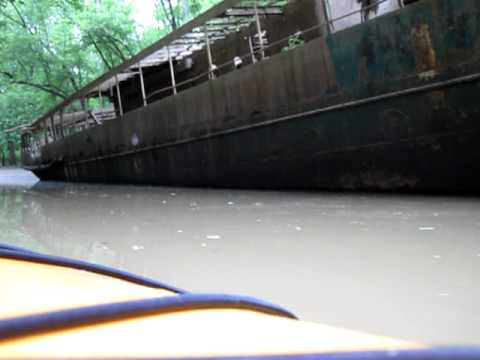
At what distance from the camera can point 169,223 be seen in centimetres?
570

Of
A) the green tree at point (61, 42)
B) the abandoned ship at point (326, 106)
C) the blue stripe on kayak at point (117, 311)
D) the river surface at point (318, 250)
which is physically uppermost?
the green tree at point (61, 42)

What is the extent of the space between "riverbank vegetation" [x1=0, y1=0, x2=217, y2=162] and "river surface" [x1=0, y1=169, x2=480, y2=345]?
1508 centimetres

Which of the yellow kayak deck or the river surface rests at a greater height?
the yellow kayak deck

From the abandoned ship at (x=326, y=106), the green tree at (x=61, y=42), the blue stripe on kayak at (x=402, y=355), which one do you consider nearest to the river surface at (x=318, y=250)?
the abandoned ship at (x=326, y=106)

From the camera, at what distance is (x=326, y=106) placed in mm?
6828

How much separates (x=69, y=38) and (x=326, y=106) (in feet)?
55.6

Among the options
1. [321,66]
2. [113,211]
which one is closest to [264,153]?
[321,66]

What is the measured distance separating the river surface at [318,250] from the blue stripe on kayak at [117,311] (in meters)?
0.55

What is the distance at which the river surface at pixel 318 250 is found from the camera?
2455 mm

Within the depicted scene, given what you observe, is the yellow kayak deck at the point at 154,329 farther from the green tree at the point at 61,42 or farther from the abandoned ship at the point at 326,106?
the green tree at the point at 61,42

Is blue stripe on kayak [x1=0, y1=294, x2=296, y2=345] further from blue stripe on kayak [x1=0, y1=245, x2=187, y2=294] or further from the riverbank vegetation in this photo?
the riverbank vegetation

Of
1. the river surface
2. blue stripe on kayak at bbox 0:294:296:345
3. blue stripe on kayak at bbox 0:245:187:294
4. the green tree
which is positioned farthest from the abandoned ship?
the green tree

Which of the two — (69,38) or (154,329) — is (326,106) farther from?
(69,38)

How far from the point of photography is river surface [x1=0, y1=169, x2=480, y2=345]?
2.46 m
